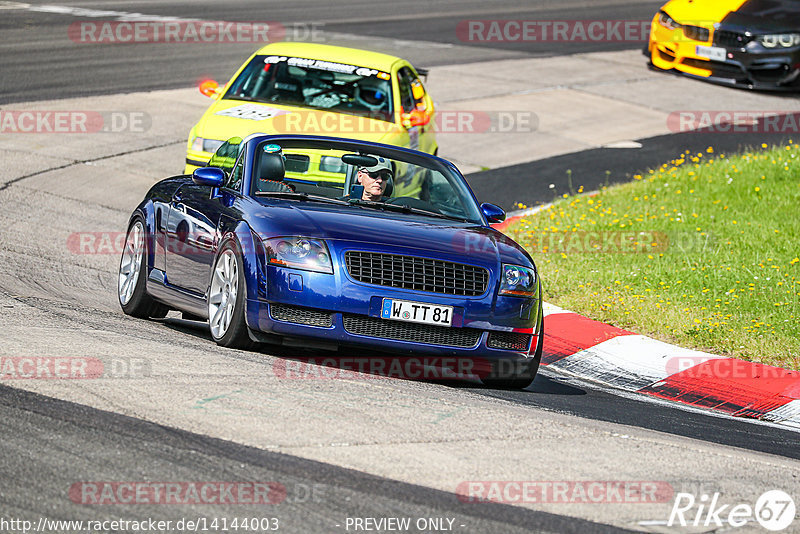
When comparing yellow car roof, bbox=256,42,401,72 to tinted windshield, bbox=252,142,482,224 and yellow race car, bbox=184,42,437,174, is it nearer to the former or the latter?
yellow race car, bbox=184,42,437,174

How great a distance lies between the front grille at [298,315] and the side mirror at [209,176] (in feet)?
4.65

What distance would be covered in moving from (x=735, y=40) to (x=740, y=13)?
69 centimetres

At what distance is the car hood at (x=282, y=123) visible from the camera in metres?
12.9

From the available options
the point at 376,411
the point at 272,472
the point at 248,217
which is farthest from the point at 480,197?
the point at 272,472

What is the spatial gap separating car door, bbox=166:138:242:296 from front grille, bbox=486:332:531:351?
183 cm

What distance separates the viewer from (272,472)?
5312 mm

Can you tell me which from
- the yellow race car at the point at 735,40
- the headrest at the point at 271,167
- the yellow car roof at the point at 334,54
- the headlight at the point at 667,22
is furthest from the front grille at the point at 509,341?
the headlight at the point at 667,22

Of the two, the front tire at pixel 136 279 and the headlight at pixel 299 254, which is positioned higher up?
the headlight at pixel 299 254

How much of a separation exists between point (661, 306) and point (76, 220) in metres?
5.98

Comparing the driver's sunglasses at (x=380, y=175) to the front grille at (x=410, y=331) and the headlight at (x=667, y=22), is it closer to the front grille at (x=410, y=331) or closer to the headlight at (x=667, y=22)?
the front grille at (x=410, y=331)

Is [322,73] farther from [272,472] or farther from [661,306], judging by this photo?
[272,472]

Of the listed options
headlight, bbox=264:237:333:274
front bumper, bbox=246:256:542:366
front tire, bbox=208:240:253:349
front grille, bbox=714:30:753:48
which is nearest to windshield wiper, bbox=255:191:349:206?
front tire, bbox=208:240:253:349

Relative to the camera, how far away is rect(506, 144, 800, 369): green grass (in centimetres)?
1019

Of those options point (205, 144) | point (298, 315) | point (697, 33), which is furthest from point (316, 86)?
point (697, 33)
